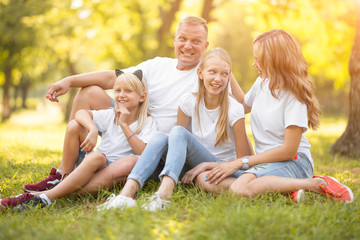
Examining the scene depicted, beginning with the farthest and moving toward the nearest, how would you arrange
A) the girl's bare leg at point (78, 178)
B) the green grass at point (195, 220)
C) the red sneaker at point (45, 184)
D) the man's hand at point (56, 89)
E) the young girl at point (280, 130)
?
the man's hand at point (56, 89)
the red sneaker at point (45, 184)
the girl's bare leg at point (78, 178)
the young girl at point (280, 130)
the green grass at point (195, 220)

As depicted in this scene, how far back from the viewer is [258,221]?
2.32 m

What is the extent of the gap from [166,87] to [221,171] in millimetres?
1268

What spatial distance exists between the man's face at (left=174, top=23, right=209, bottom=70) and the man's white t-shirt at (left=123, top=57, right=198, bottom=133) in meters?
0.12

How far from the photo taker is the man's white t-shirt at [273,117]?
3.10 meters

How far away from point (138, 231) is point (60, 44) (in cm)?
1680

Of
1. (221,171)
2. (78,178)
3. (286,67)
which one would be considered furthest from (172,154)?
(286,67)

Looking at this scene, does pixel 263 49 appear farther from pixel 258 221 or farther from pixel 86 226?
pixel 86 226

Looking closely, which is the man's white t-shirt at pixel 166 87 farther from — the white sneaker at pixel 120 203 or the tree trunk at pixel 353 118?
the tree trunk at pixel 353 118

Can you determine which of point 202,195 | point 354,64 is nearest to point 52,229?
point 202,195

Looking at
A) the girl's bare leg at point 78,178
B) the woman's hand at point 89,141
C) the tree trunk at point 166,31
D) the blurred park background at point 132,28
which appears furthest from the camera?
the tree trunk at point 166,31

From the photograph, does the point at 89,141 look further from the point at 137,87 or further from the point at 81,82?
the point at 81,82

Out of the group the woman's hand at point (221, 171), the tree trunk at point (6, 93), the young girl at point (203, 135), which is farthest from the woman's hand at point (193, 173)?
the tree trunk at point (6, 93)

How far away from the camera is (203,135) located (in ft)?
11.5

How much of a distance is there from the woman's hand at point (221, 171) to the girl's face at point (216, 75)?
698 mm
